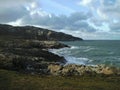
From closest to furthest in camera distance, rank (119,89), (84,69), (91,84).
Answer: (119,89), (91,84), (84,69)

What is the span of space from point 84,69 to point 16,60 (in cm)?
1323

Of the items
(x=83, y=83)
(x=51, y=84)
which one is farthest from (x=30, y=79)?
(x=83, y=83)

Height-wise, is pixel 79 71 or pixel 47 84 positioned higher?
pixel 79 71

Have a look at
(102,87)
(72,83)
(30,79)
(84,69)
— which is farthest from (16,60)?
(102,87)

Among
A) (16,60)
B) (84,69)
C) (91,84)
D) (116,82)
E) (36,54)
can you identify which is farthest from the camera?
(36,54)

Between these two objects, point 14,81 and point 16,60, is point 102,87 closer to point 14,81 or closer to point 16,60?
point 14,81

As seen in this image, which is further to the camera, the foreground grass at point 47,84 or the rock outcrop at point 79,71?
the rock outcrop at point 79,71

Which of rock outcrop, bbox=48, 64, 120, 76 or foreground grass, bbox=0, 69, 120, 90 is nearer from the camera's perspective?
foreground grass, bbox=0, 69, 120, 90

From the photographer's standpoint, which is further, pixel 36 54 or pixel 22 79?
pixel 36 54

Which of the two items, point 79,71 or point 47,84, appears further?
point 79,71

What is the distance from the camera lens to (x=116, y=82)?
36562 mm

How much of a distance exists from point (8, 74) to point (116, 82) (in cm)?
1482

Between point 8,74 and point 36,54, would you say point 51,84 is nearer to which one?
point 8,74

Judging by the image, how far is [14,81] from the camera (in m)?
34.0
